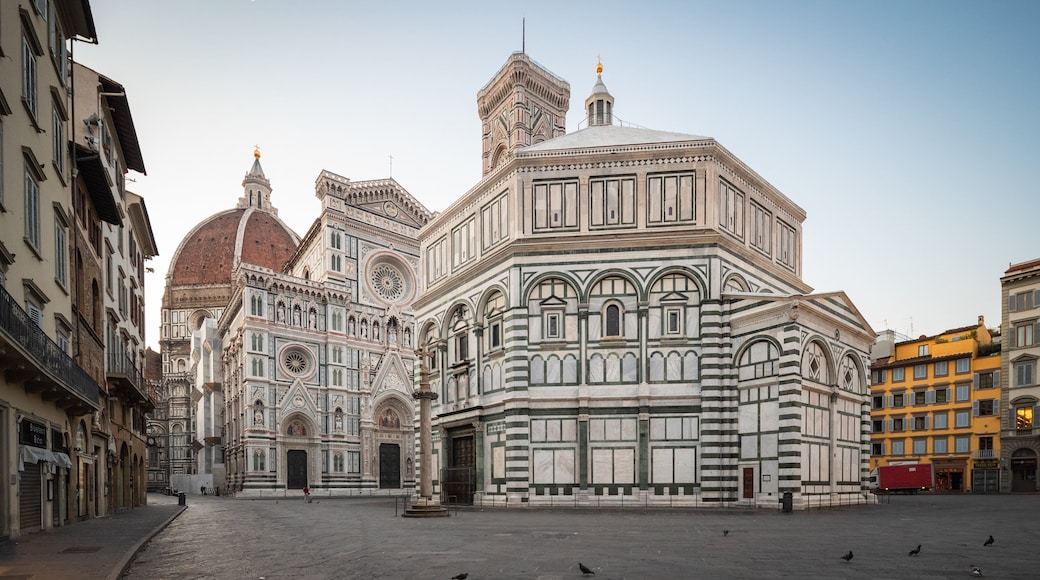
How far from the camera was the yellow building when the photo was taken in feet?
180

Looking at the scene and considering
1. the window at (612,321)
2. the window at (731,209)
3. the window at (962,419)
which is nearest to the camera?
the window at (612,321)

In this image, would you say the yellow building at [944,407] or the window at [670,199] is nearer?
the window at [670,199]

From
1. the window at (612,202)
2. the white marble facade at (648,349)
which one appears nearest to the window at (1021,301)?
the white marble facade at (648,349)

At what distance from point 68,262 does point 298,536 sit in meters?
11.2

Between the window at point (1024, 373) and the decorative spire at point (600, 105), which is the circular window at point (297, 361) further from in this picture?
the window at point (1024, 373)

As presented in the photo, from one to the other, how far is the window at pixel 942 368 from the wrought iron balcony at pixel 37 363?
57.3 metres

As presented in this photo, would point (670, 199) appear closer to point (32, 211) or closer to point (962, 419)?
point (32, 211)

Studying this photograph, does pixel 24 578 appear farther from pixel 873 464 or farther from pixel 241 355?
pixel 873 464

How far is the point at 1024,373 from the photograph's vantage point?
52000 millimetres

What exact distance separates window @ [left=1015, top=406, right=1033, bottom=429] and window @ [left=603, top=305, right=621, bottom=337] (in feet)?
117

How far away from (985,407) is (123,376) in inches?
2172

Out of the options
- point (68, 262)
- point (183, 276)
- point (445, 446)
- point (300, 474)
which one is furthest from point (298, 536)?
point (183, 276)

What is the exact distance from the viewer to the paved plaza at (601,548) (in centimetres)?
1294

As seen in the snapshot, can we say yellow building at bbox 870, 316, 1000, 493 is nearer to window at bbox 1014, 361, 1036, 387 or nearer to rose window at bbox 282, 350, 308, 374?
window at bbox 1014, 361, 1036, 387
